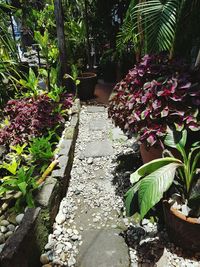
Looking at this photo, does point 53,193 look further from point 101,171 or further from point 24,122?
point 24,122

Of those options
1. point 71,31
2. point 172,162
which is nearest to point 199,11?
point 172,162

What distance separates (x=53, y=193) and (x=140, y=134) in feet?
2.78

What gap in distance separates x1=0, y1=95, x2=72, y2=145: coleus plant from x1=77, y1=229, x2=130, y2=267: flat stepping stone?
1.29 m

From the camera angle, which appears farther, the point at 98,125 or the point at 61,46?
the point at 61,46

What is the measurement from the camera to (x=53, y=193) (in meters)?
1.99

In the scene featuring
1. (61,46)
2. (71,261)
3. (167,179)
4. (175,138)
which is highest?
(61,46)

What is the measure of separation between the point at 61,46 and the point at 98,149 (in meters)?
2.03

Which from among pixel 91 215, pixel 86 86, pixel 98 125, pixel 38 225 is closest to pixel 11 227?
pixel 38 225

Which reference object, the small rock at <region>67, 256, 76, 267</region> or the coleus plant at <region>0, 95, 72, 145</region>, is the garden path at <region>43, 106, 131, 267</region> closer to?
the small rock at <region>67, 256, 76, 267</region>

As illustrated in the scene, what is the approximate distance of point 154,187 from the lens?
5.35 ft

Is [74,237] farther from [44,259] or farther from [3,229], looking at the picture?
[3,229]

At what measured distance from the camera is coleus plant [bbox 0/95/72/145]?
2693mm

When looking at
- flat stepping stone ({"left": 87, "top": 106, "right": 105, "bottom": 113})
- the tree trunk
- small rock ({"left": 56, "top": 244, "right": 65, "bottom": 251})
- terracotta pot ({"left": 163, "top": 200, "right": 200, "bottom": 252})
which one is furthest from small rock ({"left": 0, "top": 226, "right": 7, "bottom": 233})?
the tree trunk

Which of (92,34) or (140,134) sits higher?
(92,34)
